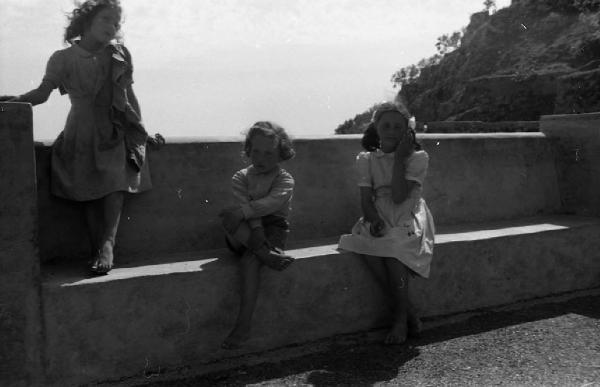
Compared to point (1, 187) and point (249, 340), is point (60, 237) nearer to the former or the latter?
point (1, 187)

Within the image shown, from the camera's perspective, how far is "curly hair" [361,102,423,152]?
3.81 m

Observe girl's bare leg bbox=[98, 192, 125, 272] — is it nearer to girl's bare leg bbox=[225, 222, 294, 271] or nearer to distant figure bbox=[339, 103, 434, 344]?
girl's bare leg bbox=[225, 222, 294, 271]

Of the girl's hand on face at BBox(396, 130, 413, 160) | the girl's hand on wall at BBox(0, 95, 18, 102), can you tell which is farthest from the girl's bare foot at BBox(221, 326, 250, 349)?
the girl's hand on wall at BBox(0, 95, 18, 102)

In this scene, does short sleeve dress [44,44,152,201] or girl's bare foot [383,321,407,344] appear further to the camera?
girl's bare foot [383,321,407,344]

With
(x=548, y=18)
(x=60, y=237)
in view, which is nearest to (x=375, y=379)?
(x=60, y=237)

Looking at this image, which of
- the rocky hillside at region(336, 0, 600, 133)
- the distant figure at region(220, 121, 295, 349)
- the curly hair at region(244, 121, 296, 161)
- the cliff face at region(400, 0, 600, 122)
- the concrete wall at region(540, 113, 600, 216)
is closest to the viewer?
the distant figure at region(220, 121, 295, 349)

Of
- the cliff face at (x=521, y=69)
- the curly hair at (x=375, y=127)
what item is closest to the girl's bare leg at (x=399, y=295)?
the curly hair at (x=375, y=127)

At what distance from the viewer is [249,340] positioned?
3389 mm

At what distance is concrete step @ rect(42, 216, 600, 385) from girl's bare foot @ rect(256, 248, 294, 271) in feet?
0.39

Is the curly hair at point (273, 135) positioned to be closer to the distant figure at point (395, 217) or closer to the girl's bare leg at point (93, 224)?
the distant figure at point (395, 217)

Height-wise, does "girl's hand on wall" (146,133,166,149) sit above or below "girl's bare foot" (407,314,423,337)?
above

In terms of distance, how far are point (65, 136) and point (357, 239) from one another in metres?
1.70

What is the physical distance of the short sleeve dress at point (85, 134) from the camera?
3.23 m

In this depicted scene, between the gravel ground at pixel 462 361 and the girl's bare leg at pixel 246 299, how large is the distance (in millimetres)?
180
